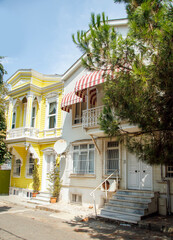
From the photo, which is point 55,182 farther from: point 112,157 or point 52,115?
point 52,115

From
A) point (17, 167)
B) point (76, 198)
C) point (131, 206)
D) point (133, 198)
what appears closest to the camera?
point (131, 206)

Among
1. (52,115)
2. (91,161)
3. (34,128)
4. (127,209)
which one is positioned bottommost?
(127,209)

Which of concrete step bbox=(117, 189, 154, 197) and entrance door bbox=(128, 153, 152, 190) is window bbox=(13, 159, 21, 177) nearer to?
concrete step bbox=(117, 189, 154, 197)

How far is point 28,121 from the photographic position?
654 inches

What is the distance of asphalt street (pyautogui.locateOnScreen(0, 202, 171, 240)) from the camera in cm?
748

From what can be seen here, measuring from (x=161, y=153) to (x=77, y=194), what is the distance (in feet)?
26.9

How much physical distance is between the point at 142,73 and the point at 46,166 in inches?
484

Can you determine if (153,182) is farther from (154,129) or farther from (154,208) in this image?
(154,129)

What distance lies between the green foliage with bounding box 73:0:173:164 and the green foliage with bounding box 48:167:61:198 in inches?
328

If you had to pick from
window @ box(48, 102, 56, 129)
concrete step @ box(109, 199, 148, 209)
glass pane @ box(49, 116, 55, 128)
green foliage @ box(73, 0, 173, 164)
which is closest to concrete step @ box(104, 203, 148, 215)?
concrete step @ box(109, 199, 148, 209)

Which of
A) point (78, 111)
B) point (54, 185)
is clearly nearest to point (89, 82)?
point (78, 111)

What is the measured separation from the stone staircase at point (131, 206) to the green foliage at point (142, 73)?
3410mm

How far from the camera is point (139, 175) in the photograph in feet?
37.4

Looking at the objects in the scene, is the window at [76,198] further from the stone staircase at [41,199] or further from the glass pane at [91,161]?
the glass pane at [91,161]
